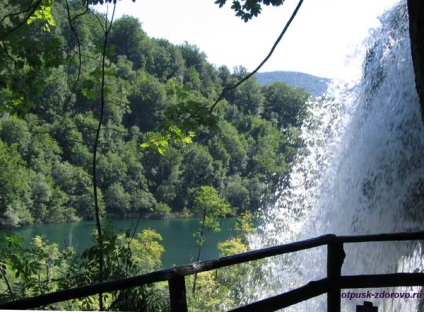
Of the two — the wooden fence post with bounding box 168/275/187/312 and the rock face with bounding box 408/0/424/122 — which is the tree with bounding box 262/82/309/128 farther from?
the wooden fence post with bounding box 168/275/187/312

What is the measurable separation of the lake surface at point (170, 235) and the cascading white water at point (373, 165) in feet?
99.2

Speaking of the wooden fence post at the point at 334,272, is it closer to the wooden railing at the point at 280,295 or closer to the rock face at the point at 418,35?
the wooden railing at the point at 280,295

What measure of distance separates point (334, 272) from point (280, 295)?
38cm

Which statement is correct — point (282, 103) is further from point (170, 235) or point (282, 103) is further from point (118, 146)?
point (170, 235)

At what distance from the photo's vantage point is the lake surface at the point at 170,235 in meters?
44.8

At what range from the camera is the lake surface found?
44812mm

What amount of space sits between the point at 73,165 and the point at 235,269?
176 feet

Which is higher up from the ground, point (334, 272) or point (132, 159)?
point (334, 272)

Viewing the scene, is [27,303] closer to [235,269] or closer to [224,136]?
[235,269]

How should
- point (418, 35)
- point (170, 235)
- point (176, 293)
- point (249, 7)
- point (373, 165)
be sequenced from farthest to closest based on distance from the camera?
point (170, 235) → point (373, 165) → point (249, 7) → point (418, 35) → point (176, 293)

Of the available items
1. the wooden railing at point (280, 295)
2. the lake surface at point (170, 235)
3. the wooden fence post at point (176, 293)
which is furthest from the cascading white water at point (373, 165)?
the lake surface at point (170, 235)

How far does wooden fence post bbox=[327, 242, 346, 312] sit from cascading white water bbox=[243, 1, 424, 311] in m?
2.90

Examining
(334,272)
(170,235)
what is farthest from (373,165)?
(170,235)

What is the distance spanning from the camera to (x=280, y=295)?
2734mm
